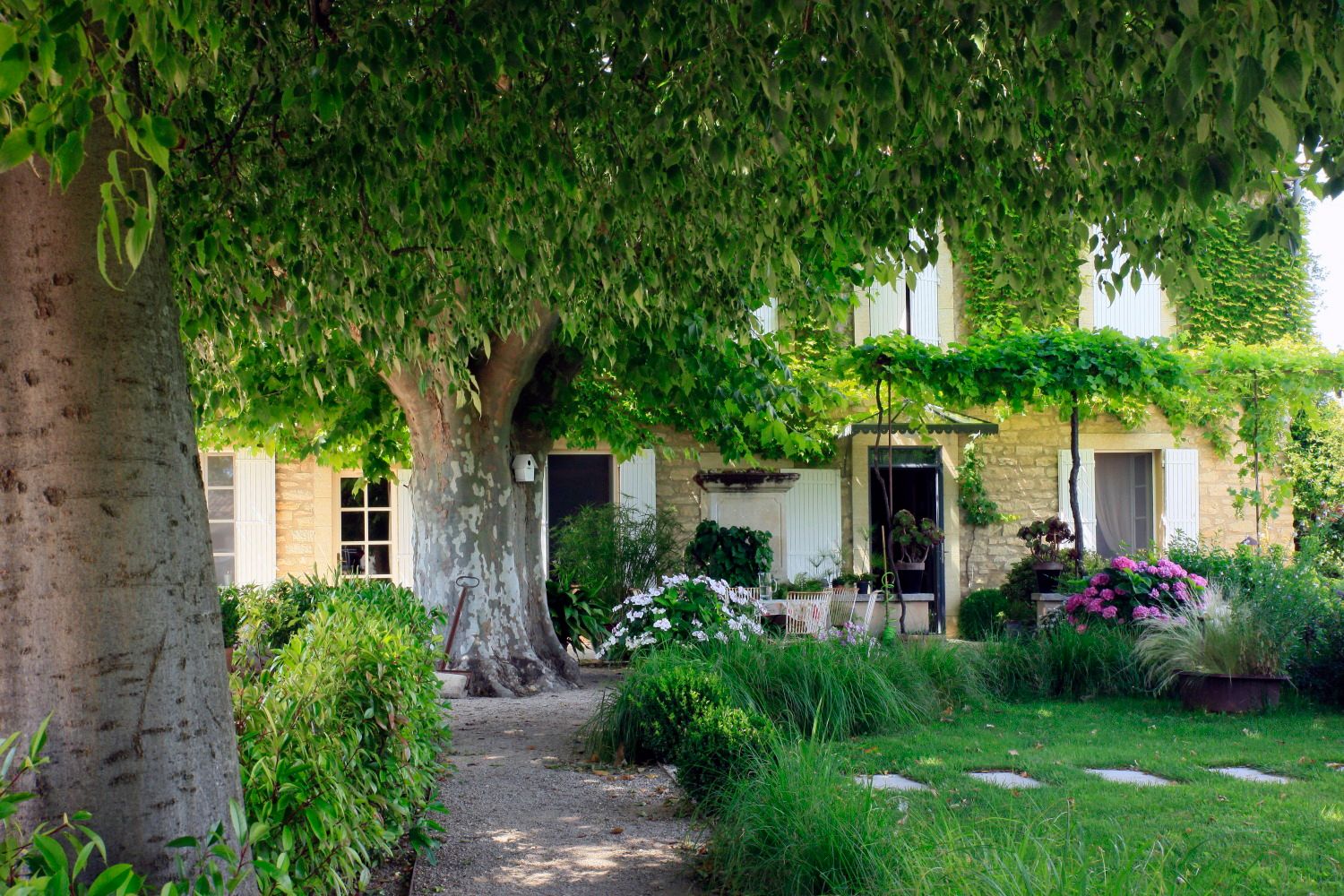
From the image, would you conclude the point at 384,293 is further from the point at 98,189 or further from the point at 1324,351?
Answer: the point at 1324,351

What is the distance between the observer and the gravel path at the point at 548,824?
3.88m

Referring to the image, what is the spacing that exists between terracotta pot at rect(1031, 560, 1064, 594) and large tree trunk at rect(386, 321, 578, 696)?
5.28 m

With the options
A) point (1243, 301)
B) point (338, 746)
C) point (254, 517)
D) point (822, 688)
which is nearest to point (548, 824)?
point (338, 746)


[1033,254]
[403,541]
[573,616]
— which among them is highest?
[1033,254]

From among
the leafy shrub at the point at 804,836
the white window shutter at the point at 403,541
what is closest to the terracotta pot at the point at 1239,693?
the leafy shrub at the point at 804,836

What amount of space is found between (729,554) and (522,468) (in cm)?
340

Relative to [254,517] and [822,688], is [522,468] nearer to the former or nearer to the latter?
[822,688]

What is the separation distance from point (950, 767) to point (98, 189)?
4509 millimetres

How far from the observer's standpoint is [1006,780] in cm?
521

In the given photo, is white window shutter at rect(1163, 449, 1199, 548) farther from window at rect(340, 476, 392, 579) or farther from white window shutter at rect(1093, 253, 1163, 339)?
window at rect(340, 476, 392, 579)

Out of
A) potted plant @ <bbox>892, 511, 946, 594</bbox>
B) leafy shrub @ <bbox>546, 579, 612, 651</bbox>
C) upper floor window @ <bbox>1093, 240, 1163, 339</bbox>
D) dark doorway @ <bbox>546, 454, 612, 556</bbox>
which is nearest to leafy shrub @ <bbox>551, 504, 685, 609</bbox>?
leafy shrub @ <bbox>546, 579, 612, 651</bbox>

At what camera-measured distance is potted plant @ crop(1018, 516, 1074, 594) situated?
11156 millimetres

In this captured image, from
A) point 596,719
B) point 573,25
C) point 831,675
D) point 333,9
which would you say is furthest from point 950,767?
point 333,9

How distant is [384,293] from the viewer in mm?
4867
